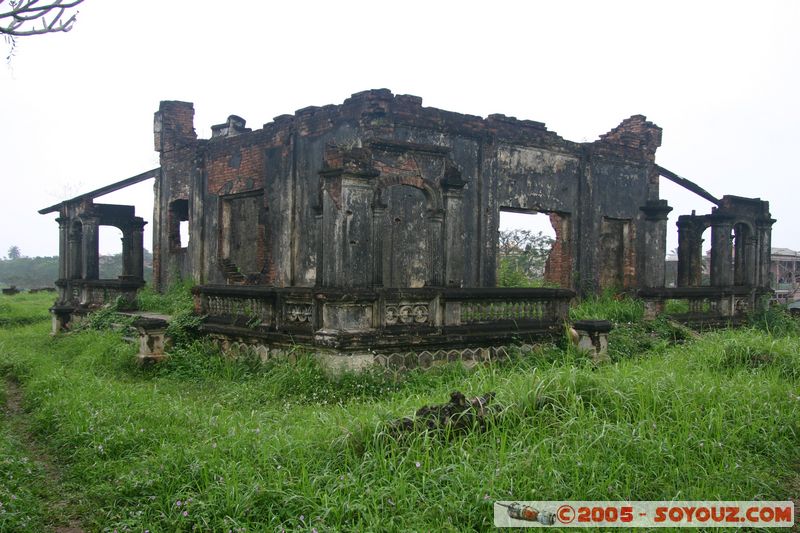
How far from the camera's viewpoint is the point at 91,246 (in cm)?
1518

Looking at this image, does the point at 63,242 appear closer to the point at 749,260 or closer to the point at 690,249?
the point at 690,249

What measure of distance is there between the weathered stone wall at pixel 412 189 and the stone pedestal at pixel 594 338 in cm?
191

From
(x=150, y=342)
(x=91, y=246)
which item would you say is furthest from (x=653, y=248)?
(x=91, y=246)

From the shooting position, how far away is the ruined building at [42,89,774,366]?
311 inches

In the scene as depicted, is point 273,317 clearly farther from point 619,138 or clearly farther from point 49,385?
point 619,138

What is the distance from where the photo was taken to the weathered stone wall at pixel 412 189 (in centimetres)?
1144

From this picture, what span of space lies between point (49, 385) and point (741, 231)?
14061 millimetres

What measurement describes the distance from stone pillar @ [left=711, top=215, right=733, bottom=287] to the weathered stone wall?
5.05ft

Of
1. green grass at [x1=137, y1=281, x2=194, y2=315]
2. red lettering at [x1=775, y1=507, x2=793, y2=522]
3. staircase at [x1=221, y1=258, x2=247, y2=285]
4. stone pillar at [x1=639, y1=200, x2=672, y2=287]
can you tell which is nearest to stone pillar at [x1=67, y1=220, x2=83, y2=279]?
green grass at [x1=137, y1=281, x2=194, y2=315]

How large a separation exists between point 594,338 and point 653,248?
21.0 ft

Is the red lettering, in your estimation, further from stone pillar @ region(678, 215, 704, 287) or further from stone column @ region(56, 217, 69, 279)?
stone column @ region(56, 217, 69, 279)

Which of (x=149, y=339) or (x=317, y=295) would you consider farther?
(x=149, y=339)

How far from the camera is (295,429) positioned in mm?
5176

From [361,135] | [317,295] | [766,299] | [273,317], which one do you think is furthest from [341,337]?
[766,299]
